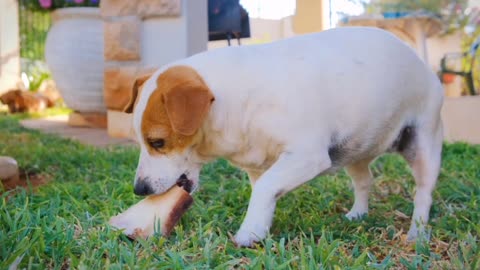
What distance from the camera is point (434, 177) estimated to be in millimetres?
2342

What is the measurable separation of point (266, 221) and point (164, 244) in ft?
1.12

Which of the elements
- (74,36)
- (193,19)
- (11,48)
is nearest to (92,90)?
(74,36)

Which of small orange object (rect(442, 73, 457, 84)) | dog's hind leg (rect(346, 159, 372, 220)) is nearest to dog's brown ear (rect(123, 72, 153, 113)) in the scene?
dog's hind leg (rect(346, 159, 372, 220))

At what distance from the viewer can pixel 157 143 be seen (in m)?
→ 1.98

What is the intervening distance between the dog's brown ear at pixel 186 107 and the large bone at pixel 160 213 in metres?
0.29

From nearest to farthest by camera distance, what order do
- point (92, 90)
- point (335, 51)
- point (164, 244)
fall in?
point (164, 244)
point (335, 51)
point (92, 90)

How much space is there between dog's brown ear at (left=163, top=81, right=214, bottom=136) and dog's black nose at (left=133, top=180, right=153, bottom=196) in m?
0.29

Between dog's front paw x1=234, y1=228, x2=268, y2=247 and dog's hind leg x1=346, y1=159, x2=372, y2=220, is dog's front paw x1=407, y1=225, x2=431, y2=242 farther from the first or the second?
dog's front paw x1=234, y1=228, x2=268, y2=247

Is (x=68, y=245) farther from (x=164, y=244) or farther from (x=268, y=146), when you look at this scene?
(x=268, y=146)

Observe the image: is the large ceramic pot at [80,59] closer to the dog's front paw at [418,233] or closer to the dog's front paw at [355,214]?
the dog's front paw at [355,214]

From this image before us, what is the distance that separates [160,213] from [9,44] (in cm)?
1004

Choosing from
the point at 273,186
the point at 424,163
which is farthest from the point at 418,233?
the point at 273,186

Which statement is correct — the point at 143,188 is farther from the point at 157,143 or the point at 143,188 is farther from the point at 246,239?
the point at 246,239

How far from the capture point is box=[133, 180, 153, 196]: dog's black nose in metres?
2.03
